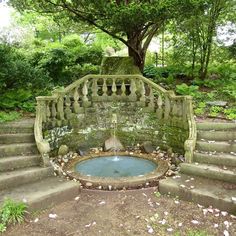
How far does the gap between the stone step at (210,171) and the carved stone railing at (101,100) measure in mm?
277

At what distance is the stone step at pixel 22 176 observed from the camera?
5555 millimetres

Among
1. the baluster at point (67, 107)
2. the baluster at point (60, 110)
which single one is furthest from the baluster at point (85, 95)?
the baluster at point (60, 110)

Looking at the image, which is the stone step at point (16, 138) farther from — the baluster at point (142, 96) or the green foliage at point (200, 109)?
the green foliage at point (200, 109)

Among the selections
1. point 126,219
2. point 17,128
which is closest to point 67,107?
point 17,128

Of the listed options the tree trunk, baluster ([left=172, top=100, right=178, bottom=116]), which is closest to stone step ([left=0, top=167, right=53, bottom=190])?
baluster ([left=172, top=100, right=178, bottom=116])

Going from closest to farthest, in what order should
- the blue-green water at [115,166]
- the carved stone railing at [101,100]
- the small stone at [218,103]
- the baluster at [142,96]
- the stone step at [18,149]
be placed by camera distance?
1. the stone step at [18,149]
2. the blue-green water at [115,166]
3. the carved stone railing at [101,100]
4. the baluster at [142,96]
5. the small stone at [218,103]

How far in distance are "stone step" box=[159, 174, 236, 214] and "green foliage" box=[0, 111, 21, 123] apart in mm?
4235

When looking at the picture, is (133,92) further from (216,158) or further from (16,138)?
(16,138)

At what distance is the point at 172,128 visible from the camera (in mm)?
7621

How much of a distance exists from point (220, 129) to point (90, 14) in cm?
489

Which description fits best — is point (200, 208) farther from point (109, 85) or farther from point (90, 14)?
point (90, 14)

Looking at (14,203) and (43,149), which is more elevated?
(43,149)

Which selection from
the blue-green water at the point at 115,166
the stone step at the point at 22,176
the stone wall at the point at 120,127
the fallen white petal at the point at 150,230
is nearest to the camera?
the fallen white petal at the point at 150,230

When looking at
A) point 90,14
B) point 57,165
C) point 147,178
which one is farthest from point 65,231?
point 90,14
